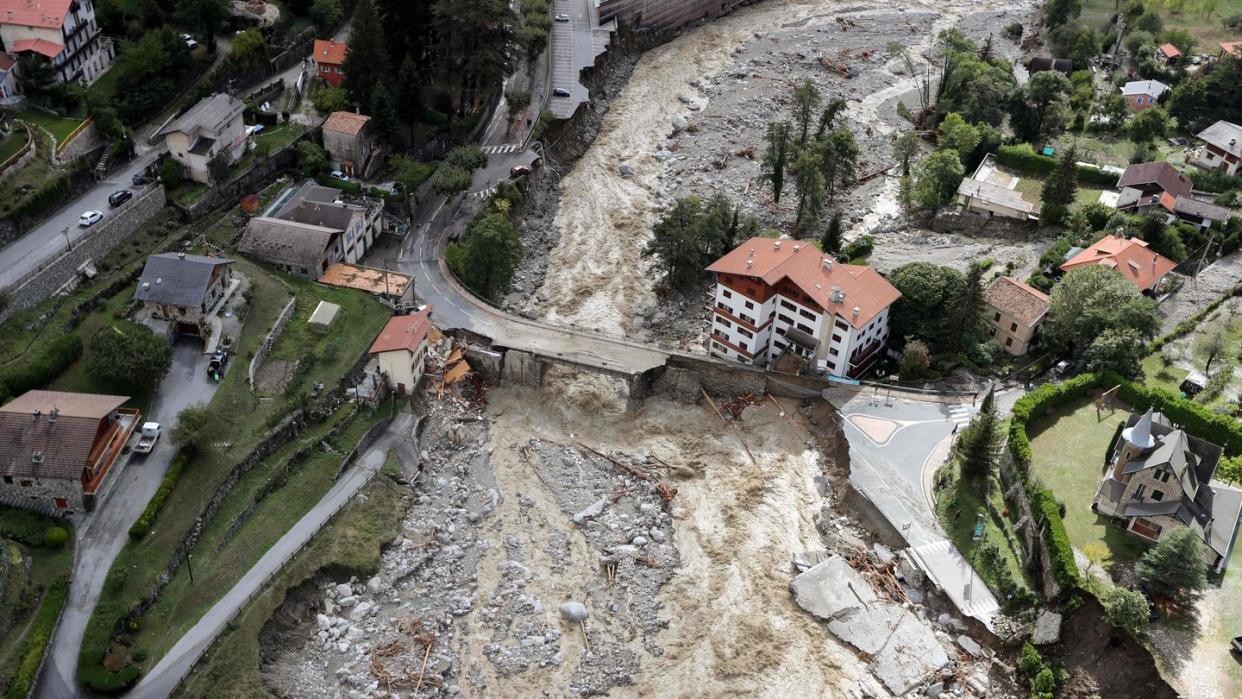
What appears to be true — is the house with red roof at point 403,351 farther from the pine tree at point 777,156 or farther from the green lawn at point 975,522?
the pine tree at point 777,156

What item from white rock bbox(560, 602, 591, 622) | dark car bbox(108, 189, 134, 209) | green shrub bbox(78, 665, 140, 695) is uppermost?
dark car bbox(108, 189, 134, 209)

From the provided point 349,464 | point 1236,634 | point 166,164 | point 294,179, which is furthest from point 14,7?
point 1236,634

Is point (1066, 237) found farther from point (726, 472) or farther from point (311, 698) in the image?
point (311, 698)

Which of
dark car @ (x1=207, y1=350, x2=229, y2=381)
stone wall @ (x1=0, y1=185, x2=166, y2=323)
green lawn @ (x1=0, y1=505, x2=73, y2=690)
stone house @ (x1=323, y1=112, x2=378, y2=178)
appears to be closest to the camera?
green lawn @ (x1=0, y1=505, x2=73, y2=690)

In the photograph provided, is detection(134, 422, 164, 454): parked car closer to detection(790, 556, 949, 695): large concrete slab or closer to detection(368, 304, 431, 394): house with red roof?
detection(368, 304, 431, 394): house with red roof

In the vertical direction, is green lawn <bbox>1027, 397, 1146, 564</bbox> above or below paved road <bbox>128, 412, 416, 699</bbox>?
above

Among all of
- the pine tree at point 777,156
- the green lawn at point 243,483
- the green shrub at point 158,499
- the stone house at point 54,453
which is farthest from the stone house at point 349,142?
the pine tree at point 777,156

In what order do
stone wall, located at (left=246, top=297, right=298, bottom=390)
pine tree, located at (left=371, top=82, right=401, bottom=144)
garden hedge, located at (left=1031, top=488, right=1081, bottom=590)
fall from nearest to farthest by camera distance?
1. garden hedge, located at (left=1031, top=488, right=1081, bottom=590)
2. stone wall, located at (left=246, top=297, right=298, bottom=390)
3. pine tree, located at (left=371, top=82, right=401, bottom=144)

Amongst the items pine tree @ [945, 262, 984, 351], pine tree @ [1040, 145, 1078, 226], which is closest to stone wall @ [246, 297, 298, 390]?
pine tree @ [945, 262, 984, 351]
